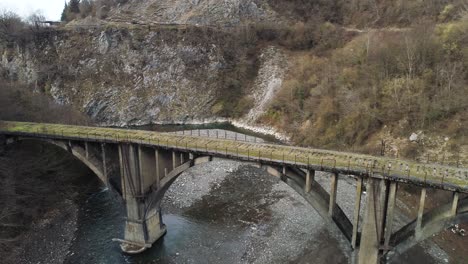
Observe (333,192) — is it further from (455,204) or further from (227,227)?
(227,227)

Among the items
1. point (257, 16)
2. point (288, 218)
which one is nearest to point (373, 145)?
point (288, 218)

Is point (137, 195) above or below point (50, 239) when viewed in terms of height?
above

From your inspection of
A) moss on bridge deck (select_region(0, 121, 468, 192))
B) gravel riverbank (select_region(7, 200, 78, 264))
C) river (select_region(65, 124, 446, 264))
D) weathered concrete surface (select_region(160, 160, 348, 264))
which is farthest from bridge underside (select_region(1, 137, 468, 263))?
gravel riverbank (select_region(7, 200, 78, 264))

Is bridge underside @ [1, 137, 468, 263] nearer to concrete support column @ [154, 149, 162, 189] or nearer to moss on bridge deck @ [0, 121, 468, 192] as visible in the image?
concrete support column @ [154, 149, 162, 189]

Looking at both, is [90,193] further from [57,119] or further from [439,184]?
[439,184]

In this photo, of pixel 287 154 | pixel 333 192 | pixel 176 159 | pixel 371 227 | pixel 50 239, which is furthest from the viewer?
pixel 50 239

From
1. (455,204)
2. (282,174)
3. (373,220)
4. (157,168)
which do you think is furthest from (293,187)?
(157,168)

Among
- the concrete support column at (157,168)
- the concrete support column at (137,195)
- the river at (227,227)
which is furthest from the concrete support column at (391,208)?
the concrete support column at (137,195)
